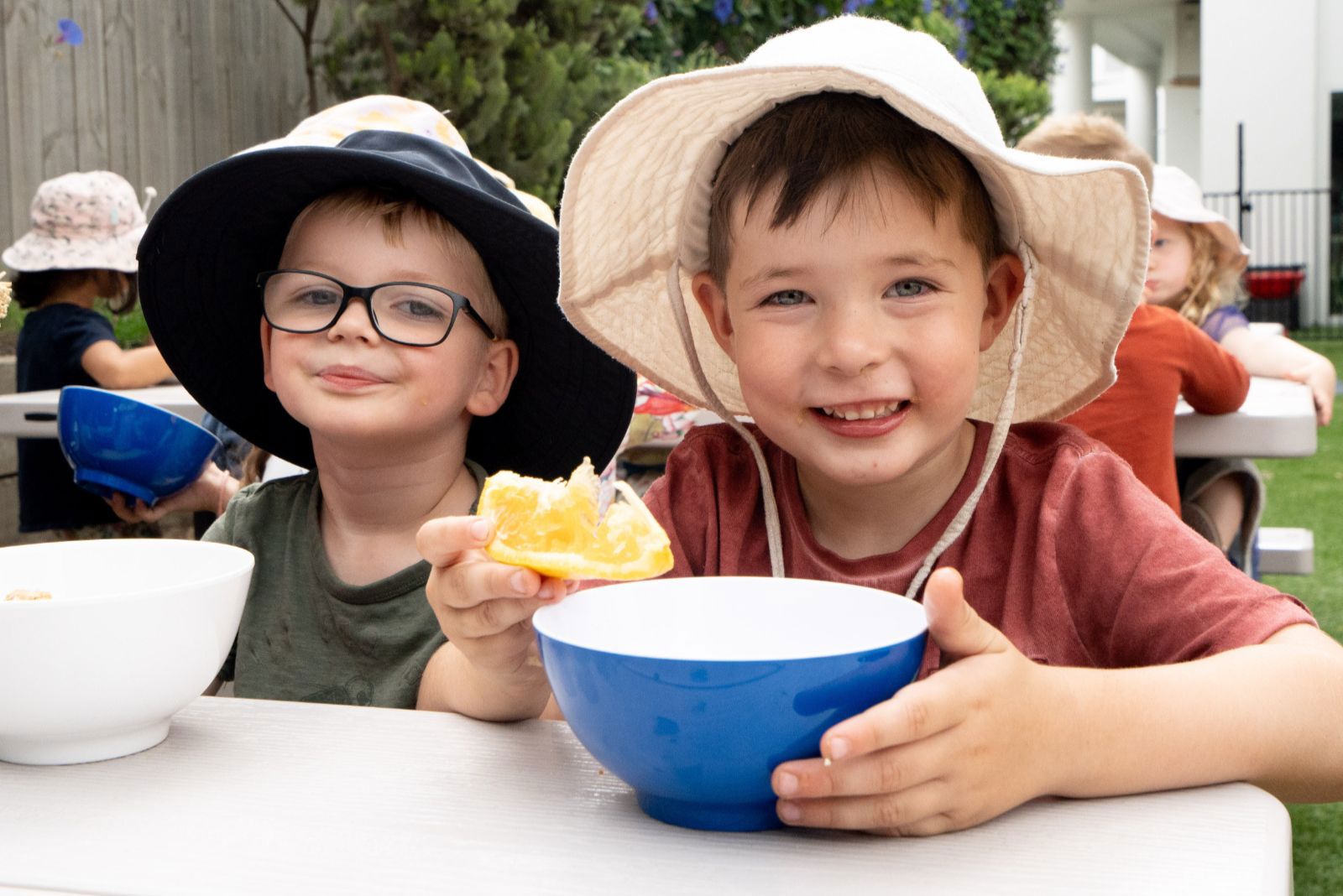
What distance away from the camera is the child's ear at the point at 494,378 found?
1.85 metres

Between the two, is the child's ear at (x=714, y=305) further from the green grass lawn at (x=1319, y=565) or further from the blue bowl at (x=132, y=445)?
the blue bowl at (x=132, y=445)

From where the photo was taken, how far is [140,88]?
19.1 ft

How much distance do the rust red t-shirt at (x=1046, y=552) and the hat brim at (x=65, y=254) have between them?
3.57 metres

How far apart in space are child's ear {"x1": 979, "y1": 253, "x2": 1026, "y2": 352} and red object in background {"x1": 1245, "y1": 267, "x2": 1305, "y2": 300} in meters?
16.1

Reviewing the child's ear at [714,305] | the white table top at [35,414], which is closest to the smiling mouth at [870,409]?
the child's ear at [714,305]

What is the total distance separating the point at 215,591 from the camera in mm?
1048

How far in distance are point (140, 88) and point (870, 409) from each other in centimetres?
529

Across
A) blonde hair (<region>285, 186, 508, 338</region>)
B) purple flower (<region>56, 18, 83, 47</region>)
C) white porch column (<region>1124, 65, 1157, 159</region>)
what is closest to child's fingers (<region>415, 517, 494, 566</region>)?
blonde hair (<region>285, 186, 508, 338</region>)

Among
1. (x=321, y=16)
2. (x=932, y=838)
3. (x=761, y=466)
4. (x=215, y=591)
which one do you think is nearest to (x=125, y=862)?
(x=215, y=591)

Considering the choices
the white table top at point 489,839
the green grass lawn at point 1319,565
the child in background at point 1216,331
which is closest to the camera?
the white table top at point 489,839

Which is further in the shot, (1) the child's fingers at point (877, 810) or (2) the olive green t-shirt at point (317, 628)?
(2) the olive green t-shirt at point (317, 628)

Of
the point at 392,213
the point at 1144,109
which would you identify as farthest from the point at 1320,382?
the point at 1144,109

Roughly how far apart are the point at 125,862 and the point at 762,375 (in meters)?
0.80

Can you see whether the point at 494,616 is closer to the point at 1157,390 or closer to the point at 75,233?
the point at 1157,390
